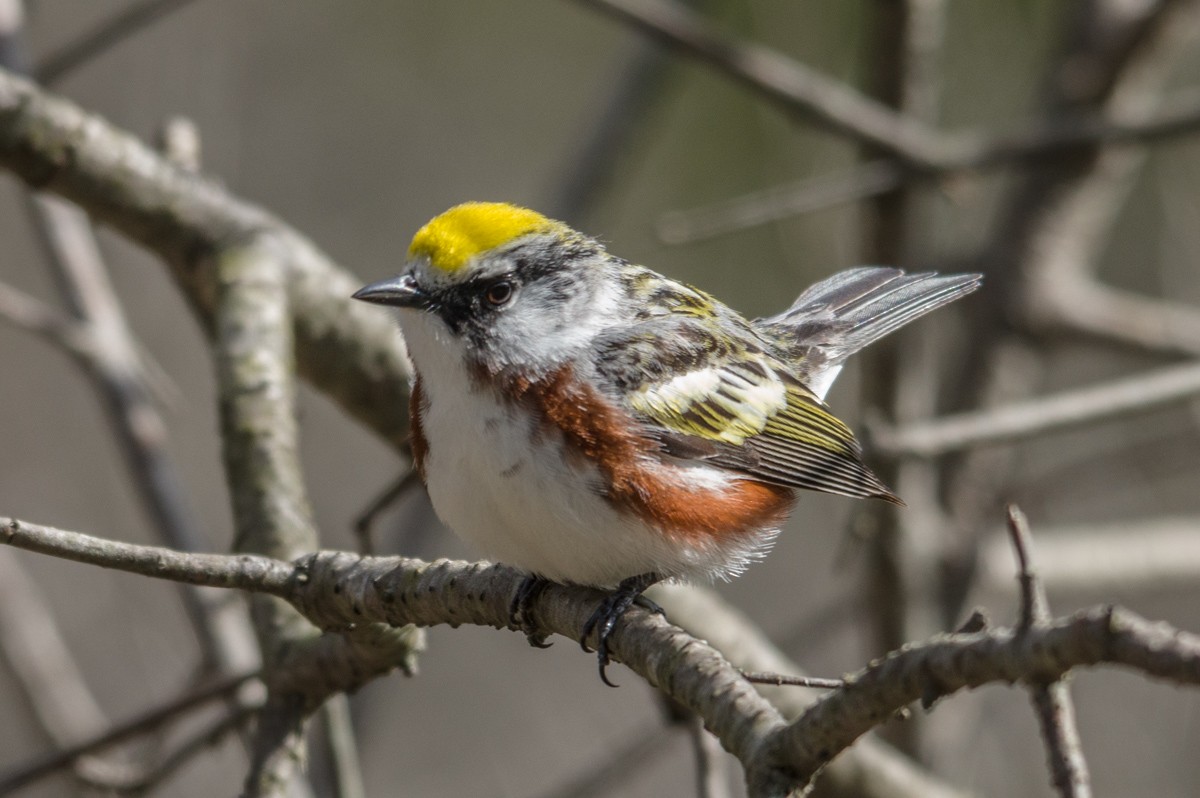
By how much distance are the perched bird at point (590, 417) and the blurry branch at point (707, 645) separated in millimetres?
190

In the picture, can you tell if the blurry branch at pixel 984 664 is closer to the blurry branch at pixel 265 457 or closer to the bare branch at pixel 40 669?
the blurry branch at pixel 265 457

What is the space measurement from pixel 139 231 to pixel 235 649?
1585 mm

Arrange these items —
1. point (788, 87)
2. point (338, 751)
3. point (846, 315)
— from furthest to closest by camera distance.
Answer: point (788, 87)
point (846, 315)
point (338, 751)

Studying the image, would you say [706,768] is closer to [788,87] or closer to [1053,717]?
[1053,717]

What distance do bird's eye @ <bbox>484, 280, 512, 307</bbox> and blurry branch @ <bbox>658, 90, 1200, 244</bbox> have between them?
1.26 metres

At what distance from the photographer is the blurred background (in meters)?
6.29

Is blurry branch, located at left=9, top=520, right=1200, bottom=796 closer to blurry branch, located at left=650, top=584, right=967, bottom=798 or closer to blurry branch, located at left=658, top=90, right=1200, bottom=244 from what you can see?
blurry branch, located at left=650, top=584, right=967, bottom=798

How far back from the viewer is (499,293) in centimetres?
394

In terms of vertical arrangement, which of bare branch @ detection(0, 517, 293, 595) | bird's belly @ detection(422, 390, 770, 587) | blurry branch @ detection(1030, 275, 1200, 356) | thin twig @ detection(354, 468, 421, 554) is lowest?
bare branch @ detection(0, 517, 293, 595)

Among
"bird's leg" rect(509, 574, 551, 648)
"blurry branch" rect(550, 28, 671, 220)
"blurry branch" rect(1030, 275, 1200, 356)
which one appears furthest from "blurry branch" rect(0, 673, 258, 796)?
"blurry branch" rect(1030, 275, 1200, 356)

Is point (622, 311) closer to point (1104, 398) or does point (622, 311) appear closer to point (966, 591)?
point (1104, 398)

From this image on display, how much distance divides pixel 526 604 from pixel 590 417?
0.55 meters

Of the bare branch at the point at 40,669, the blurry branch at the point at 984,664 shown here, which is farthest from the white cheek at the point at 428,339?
the bare branch at the point at 40,669

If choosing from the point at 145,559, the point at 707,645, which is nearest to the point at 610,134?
the point at 707,645
